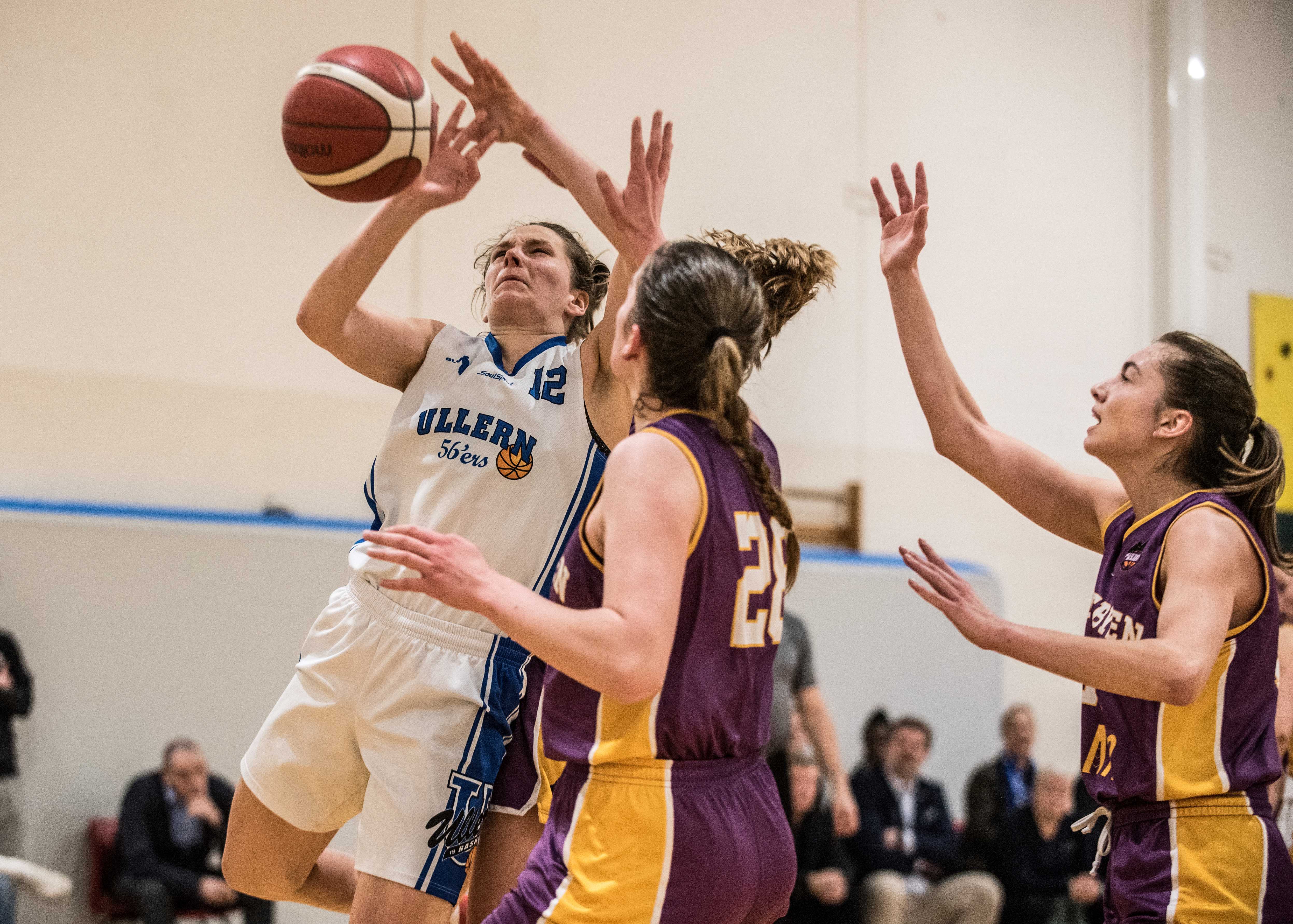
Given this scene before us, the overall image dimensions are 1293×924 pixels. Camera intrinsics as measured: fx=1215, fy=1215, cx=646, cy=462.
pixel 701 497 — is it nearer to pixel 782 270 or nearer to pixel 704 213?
pixel 782 270

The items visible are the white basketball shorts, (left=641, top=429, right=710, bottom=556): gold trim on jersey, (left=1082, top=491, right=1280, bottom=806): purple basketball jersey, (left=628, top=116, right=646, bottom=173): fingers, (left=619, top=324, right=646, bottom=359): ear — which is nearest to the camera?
(left=641, top=429, right=710, bottom=556): gold trim on jersey

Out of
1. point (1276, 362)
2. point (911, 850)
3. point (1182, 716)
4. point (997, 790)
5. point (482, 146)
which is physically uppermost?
point (1276, 362)

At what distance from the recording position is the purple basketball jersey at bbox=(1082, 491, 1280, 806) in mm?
2682

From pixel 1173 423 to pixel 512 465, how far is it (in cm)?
158

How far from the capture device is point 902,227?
3312mm

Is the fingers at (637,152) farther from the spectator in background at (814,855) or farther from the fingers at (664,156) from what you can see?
the spectator in background at (814,855)

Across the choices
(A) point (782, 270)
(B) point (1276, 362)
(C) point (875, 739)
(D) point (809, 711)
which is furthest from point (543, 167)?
(B) point (1276, 362)

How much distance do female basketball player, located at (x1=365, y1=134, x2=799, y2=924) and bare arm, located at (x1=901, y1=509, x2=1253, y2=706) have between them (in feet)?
1.66

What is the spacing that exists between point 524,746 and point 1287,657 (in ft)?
8.84

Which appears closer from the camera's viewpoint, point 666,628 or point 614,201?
point 666,628

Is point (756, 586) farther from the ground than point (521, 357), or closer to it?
closer to it

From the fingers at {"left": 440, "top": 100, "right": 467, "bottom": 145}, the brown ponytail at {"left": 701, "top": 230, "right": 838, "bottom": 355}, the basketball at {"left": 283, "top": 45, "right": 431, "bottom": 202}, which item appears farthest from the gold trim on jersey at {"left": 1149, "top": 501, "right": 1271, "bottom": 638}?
the basketball at {"left": 283, "top": 45, "right": 431, "bottom": 202}

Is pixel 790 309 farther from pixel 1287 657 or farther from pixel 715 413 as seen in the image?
pixel 1287 657

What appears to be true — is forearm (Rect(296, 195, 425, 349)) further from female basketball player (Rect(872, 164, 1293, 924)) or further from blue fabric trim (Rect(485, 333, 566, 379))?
female basketball player (Rect(872, 164, 1293, 924))
